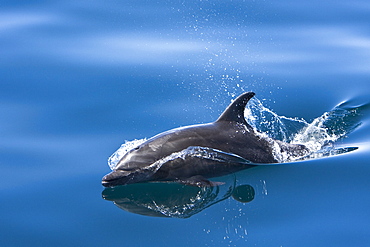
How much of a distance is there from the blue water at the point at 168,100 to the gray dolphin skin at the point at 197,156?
195 millimetres

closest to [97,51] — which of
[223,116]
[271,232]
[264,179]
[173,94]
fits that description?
[173,94]

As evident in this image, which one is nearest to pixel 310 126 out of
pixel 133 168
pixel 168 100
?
pixel 168 100

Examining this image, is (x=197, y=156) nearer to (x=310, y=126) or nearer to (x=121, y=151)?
(x=121, y=151)

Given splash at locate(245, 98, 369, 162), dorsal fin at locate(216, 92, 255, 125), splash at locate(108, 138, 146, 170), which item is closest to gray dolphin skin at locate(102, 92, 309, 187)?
dorsal fin at locate(216, 92, 255, 125)

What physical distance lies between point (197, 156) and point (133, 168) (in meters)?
0.85

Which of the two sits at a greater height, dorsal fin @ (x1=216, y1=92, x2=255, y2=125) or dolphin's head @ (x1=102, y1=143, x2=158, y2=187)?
dorsal fin @ (x1=216, y1=92, x2=255, y2=125)

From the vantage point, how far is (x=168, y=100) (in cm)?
1051

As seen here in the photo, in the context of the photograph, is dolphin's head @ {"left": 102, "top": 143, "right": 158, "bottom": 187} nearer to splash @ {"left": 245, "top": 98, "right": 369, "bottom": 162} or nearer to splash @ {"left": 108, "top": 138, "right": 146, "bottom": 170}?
splash @ {"left": 108, "top": 138, "right": 146, "bottom": 170}

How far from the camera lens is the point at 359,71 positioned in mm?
11742

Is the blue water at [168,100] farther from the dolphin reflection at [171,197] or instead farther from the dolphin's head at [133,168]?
the dolphin's head at [133,168]

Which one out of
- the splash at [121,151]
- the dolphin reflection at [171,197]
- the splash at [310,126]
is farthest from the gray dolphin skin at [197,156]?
the splash at [310,126]

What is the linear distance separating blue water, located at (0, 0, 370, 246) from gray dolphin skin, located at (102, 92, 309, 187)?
0.64 ft

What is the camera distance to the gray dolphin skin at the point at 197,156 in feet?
26.9

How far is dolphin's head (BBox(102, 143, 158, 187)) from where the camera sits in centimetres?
805
